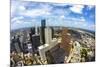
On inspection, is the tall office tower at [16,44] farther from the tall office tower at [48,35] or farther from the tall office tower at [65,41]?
the tall office tower at [65,41]

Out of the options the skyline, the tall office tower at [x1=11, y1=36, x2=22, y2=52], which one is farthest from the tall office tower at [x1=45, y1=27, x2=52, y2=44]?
the tall office tower at [x1=11, y1=36, x2=22, y2=52]

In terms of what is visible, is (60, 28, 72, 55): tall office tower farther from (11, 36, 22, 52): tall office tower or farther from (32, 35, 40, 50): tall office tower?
(11, 36, 22, 52): tall office tower

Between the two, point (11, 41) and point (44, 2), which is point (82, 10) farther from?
point (11, 41)

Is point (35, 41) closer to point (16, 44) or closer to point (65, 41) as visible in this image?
point (16, 44)

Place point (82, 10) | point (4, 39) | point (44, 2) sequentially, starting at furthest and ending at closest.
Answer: point (82, 10) → point (44, 2) → point (4, 39)

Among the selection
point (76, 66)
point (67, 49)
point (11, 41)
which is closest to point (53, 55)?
point (67, 49)

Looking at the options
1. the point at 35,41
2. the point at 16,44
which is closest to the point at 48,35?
the point at 35,41
